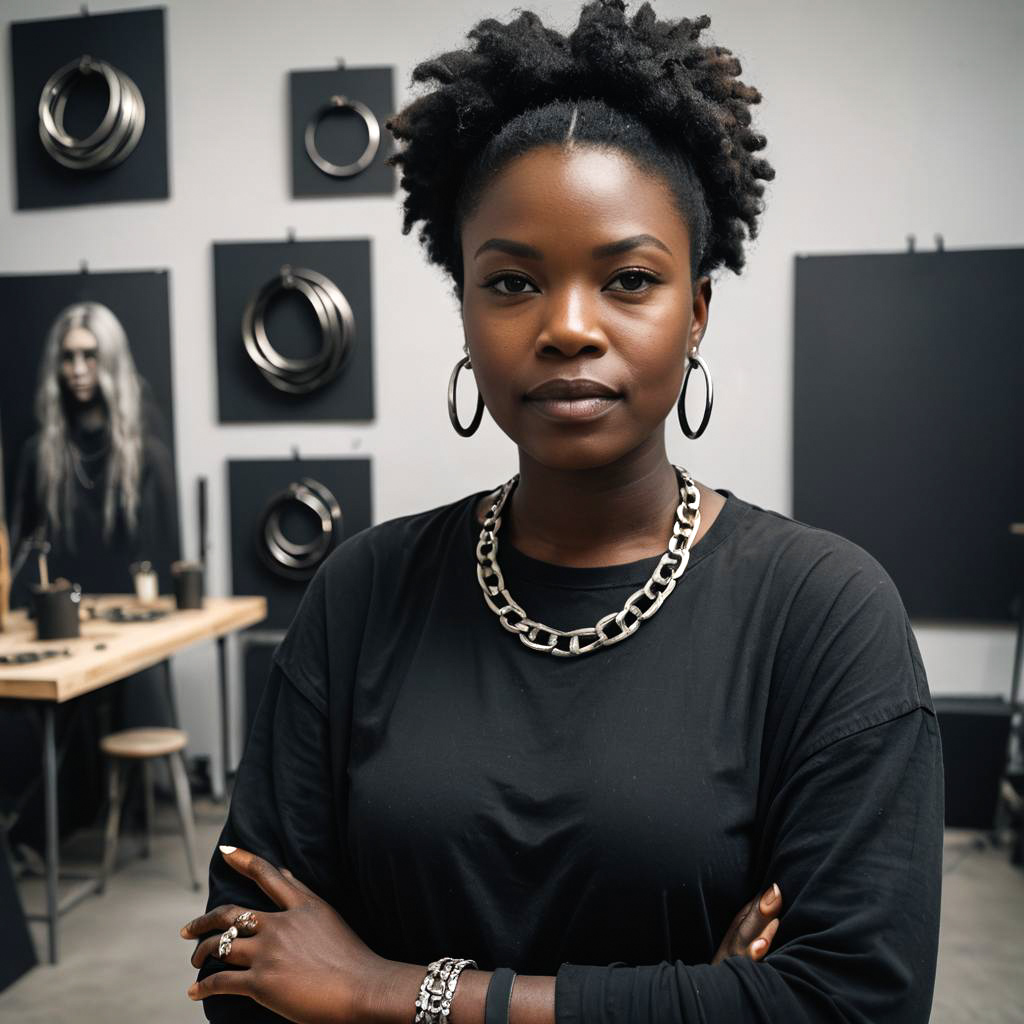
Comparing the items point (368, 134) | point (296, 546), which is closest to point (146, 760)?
point (296, 546)

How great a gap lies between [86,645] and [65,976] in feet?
3.34

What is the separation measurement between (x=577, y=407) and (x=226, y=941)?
701mm

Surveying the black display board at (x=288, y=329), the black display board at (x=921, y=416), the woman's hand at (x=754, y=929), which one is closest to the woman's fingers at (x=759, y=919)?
the woman's hand at (x=754, y=929)

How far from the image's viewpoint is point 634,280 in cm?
108

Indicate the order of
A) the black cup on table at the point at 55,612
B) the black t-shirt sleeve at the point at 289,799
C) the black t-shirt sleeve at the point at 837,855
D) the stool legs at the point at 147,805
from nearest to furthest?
the black t-shirt sleeve at the point at 837,855
the black t-shirt sleeve at the point at 289,799
the black cup on table at the point at 55,612
the stool legs at the point at 147,805

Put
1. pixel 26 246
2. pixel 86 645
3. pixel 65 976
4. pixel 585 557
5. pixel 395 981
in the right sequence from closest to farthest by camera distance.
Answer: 1. pixel 395 981
2. pixel 585 557
3. pixel 65 976
4. pixel 86 645
5. pixel 26 246

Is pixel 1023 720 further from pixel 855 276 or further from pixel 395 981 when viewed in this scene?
pixel 395 981

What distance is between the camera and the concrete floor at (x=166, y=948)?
2811 millimetres

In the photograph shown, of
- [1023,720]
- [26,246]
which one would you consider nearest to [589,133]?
[1023,720]

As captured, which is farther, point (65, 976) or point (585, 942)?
point (65, 976)

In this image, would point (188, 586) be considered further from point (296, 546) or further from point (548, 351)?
point (548, 351)

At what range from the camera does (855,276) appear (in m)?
4.04

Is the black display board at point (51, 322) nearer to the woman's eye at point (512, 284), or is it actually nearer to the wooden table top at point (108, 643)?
the wooden table top at point (108, 643)

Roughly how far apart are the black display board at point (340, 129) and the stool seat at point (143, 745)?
7.34 feet
